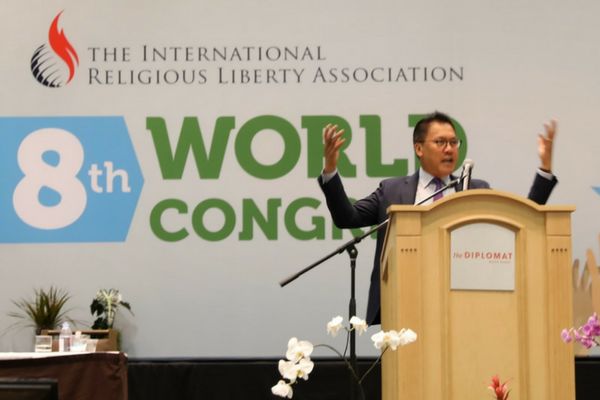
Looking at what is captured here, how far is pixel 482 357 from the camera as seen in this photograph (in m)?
3.33

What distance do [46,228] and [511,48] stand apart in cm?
315

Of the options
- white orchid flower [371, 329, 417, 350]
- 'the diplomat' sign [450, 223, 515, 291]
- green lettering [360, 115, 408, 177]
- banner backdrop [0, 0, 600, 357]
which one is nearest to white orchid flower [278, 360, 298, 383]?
white orchid flower [371, 329, 417, 350]

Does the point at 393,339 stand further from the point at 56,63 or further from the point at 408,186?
the point at 56,63

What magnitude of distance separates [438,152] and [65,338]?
2527 mm

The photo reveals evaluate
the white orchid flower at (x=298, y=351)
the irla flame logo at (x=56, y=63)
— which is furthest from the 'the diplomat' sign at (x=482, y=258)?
the irla flame logo at (x=56, y=63)

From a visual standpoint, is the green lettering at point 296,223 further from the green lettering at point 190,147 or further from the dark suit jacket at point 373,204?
the dark suit jacket at point 373,204

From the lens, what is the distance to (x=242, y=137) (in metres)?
6.32

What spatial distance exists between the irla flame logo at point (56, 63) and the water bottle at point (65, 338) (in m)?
1.60

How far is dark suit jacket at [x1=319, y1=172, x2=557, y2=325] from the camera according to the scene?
4.32 metres

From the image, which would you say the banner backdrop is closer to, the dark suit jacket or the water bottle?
the water bottle

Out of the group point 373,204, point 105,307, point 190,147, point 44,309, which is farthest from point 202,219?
point 373,204

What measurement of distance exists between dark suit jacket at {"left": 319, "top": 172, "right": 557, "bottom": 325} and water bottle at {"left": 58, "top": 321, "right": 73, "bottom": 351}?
2.02 metres

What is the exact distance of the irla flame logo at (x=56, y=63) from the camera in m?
6.37

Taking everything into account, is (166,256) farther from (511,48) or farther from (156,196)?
(511,48)
